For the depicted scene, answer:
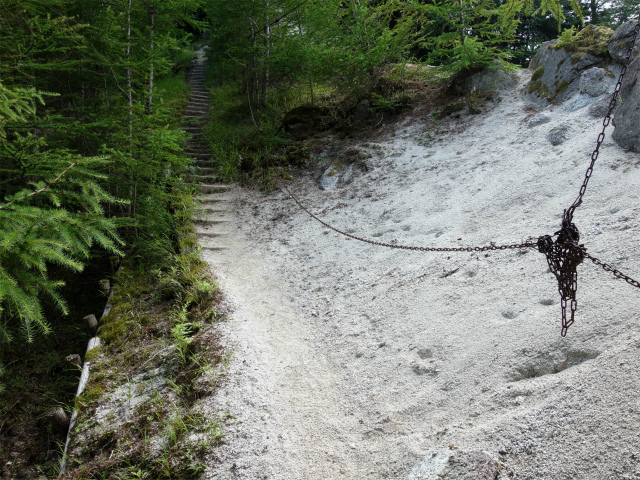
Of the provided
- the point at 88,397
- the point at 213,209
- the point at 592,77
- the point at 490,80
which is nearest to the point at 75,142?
the point at 213,209

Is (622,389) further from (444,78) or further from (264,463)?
(444,78)

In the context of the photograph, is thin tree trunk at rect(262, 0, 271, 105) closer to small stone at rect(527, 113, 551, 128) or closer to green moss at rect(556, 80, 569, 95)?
small stone at rect(527, 113, 551, 128)

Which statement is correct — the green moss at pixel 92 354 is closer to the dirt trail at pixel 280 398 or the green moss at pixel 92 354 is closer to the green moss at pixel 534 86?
the dirt trail at pixel 280 398

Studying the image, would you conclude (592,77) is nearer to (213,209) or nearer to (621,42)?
(621,42)

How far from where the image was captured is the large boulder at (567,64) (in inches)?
283

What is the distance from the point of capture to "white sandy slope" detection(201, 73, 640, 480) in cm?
259

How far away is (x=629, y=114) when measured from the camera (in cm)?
523

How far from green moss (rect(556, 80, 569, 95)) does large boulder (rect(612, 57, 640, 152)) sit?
181 cm

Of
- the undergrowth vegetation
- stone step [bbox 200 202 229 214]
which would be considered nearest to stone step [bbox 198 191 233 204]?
stone step [bbox 200 202 229 214]

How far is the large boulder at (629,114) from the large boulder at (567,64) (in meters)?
1.42

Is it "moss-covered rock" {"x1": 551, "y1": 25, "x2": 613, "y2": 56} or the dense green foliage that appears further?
"moss-covered rock" {"x1": 551, "y1": 25, "x2": 613, "y2": 56}

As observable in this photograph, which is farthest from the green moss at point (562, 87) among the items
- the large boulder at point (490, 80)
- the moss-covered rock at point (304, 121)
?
the moss-covered rock at point (304, 121)

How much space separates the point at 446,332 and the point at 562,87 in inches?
247

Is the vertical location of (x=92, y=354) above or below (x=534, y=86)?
below
